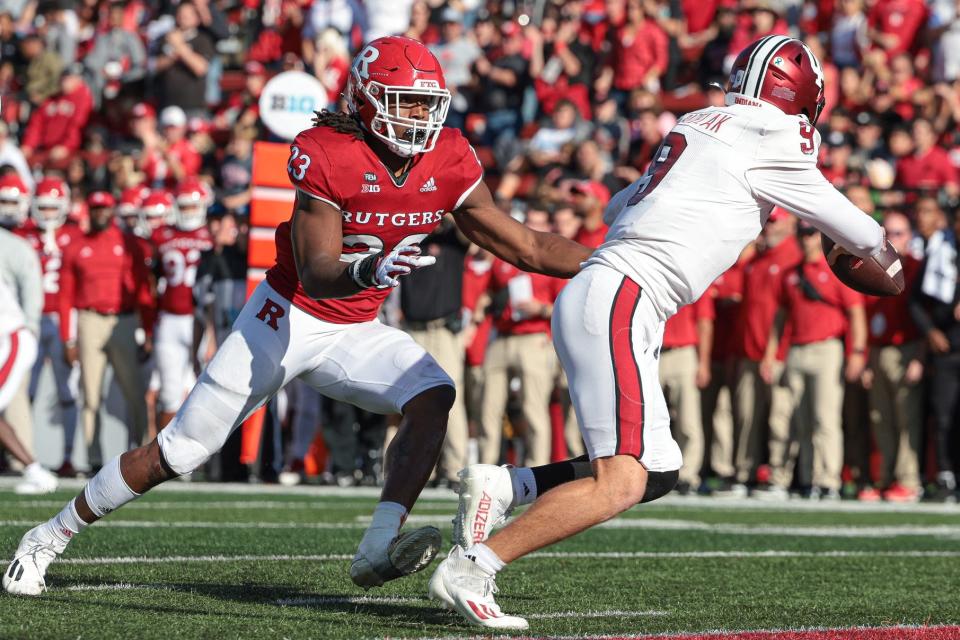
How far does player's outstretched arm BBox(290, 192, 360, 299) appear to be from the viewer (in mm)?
4535

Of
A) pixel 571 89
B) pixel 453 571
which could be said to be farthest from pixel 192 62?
pixel 453 571

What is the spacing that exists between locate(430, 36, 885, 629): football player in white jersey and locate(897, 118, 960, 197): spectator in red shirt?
830 cm

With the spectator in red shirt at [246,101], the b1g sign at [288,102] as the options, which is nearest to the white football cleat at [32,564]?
the b1g sign at [288,102]

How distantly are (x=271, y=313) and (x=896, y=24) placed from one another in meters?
11.0

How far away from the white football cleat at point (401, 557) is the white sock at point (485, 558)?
28cm

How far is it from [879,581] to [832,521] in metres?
3.03

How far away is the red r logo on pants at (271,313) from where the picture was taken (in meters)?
5.04

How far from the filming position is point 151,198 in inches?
500

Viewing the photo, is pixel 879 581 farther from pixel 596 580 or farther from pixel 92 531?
pixel 92 531

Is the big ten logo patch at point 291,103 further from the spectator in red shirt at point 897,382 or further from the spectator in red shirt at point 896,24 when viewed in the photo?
the spectator in red shirt at point 896,24

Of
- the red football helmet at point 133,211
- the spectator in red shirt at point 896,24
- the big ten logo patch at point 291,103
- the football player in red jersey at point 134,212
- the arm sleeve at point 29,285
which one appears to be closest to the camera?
the arm sleeve at point 29,285

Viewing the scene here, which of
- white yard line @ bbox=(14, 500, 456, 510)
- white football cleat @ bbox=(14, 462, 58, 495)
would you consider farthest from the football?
white football cleat @ bbox=(14, 462, 58, 495)

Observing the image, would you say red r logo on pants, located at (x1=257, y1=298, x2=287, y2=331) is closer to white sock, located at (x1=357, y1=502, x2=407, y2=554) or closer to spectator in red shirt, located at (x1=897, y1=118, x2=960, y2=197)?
white sock, located at (x1=357, y1=502, x2=407, y2=554)

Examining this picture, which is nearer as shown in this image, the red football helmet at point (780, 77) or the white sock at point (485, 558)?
the white sock at point (485, 558)
